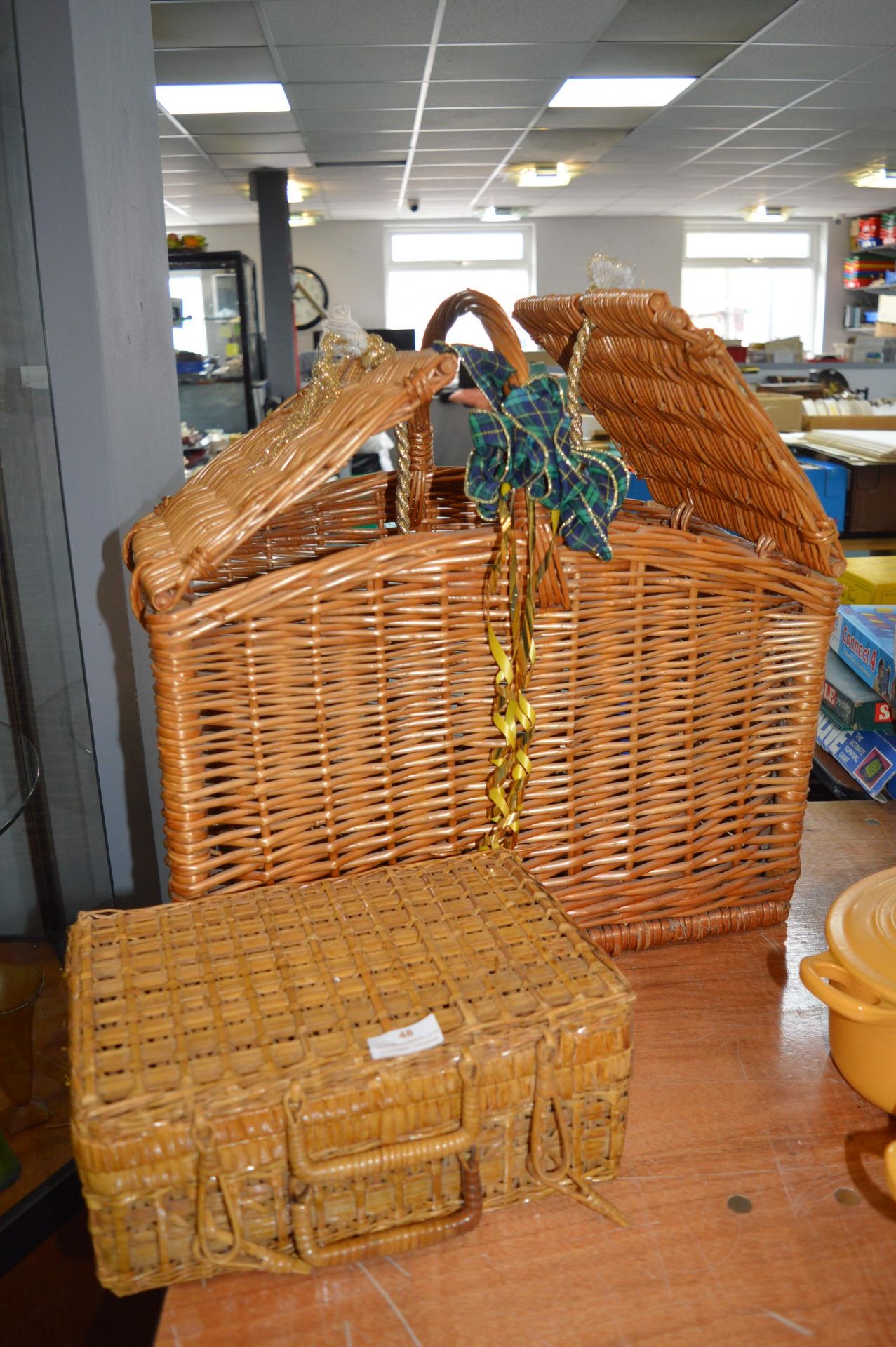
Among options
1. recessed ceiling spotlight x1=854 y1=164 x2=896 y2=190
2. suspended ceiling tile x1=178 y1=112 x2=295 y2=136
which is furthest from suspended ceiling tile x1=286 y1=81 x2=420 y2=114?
recessed ceiling spotlight x1=854 y1=164 x2=896 y2=190

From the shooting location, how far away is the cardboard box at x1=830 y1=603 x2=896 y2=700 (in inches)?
42.0

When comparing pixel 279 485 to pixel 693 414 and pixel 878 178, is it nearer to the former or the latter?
pixel 693 414

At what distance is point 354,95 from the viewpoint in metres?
4.49

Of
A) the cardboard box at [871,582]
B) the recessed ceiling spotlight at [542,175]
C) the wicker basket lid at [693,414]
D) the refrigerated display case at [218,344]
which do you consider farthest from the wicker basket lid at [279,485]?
the recessed ceiling spotlight at [542,175]

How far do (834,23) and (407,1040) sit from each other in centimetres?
434

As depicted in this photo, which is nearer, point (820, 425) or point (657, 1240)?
point (657, 1240)

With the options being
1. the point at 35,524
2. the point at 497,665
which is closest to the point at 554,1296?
the point at 497,665

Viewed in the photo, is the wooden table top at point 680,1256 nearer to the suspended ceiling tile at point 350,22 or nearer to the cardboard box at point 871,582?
the cardboard box at point 871,582

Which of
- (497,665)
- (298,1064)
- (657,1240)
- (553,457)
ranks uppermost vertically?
(553,457)

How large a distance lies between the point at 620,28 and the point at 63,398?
138 inches

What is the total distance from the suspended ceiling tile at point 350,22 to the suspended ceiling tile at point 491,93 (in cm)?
68

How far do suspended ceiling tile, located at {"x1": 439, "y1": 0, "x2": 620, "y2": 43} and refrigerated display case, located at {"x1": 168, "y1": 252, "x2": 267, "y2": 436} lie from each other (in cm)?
208

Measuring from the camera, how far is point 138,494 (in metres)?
1.13

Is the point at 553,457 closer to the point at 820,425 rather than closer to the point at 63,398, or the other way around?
the point at 63,398
